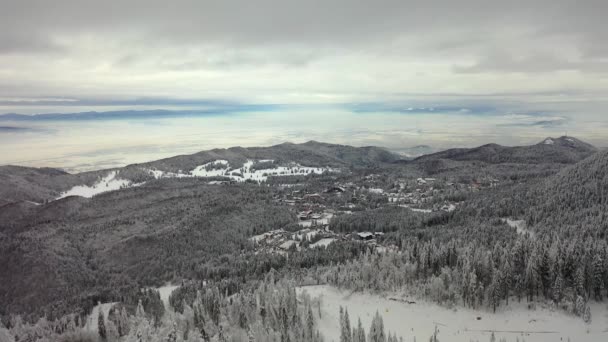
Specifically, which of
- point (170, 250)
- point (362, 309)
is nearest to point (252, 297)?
point (362, 309)

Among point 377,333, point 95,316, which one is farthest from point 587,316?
point 95,316

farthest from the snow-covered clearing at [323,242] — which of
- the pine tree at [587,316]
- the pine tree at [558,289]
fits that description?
the pine tree at [587,316]

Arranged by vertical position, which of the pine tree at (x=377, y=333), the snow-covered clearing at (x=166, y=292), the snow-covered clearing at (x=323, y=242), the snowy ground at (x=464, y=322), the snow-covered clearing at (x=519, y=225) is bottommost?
the snow-covered clearing at (x=166, y=292)

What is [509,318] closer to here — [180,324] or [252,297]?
[252,297]

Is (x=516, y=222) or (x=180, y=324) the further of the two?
(x=516, y=222)

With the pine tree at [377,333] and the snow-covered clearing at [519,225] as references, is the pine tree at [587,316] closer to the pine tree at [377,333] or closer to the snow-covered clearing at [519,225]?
the pine tree at [377,333]

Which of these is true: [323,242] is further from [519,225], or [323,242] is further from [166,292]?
[519,225]

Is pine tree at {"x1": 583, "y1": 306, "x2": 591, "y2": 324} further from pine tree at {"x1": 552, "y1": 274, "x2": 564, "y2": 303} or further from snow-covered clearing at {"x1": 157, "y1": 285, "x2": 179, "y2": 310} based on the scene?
snow-covered clearing at {"x1": 157, "y1": 285, "x2": 179, "y2": 310}

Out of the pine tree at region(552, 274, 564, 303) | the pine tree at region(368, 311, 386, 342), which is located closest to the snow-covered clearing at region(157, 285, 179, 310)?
the pine tree at region(368, 311, 386, 342)
